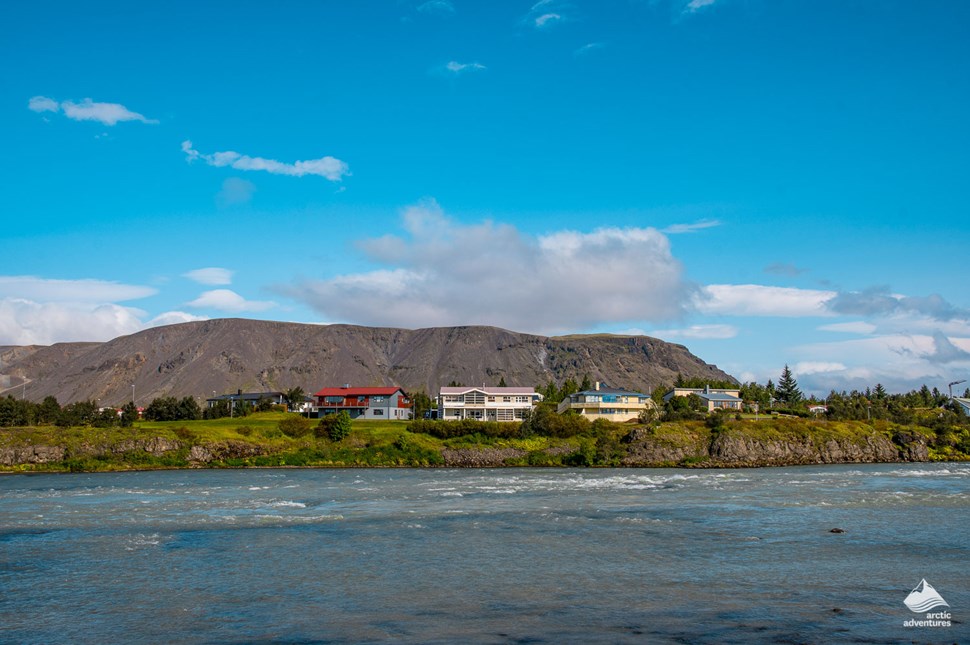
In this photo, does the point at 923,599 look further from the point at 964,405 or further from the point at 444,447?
the point at 964,405

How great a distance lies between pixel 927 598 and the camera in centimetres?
1956

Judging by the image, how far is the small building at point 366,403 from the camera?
4313 inches

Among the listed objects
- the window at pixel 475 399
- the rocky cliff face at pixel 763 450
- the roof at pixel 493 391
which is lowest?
the rocky cliff face at pixel 763 450

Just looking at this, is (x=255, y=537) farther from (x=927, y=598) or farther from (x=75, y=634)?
(x=927, y=598)

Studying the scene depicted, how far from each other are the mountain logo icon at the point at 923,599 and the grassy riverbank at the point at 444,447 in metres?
52.3

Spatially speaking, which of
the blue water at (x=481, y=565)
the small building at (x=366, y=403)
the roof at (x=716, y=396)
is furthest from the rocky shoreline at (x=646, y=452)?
the roof at (x=716, y=396)

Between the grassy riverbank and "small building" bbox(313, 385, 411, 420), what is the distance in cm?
2392

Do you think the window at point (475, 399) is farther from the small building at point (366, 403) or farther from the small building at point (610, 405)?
the small building at point (610, 405)

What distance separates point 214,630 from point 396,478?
4173 cm

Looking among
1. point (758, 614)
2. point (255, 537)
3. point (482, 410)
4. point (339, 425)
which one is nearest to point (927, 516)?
point (758, 614)

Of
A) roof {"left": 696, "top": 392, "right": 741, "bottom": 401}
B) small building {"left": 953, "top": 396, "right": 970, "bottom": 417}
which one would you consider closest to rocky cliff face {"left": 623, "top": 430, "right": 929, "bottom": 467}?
roof {"left": 696, "top": 392, "right": 741, "bottom": 401}
